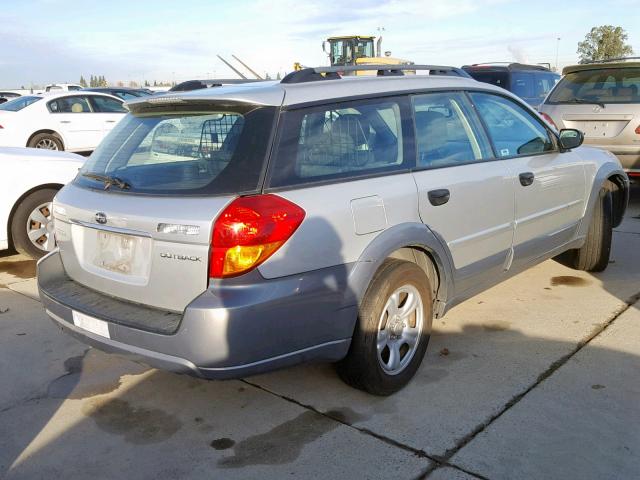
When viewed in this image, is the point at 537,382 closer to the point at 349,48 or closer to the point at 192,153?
the point at 192,153

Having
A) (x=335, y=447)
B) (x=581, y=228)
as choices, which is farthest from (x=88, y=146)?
A: (x=335, y=447)

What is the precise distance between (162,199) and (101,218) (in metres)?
0.39

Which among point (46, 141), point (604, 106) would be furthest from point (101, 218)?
point (46, 141)

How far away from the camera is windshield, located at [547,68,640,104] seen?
7926 millimetres

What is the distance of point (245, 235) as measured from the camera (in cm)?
271

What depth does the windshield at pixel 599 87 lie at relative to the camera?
793 cm

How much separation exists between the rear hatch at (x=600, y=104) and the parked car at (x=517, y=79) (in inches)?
162

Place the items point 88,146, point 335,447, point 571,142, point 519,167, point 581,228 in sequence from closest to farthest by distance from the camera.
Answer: point 335,447, point 519,167, point 571,142, point 581,228, point 88,146

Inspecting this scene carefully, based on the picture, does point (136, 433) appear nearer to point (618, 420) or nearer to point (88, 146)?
point (618, 420)

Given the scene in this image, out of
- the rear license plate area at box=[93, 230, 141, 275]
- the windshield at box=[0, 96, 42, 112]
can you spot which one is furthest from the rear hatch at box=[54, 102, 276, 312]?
the windshield at box=[0, 96, 42, 112]

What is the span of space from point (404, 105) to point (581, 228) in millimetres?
2279

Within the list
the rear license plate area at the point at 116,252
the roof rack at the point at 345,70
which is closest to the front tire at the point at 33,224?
the rear license plate area at the point at 116,252

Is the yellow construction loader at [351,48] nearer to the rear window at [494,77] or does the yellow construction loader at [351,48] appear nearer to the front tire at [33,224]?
the rear window at [494,77]

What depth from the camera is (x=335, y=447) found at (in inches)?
117
